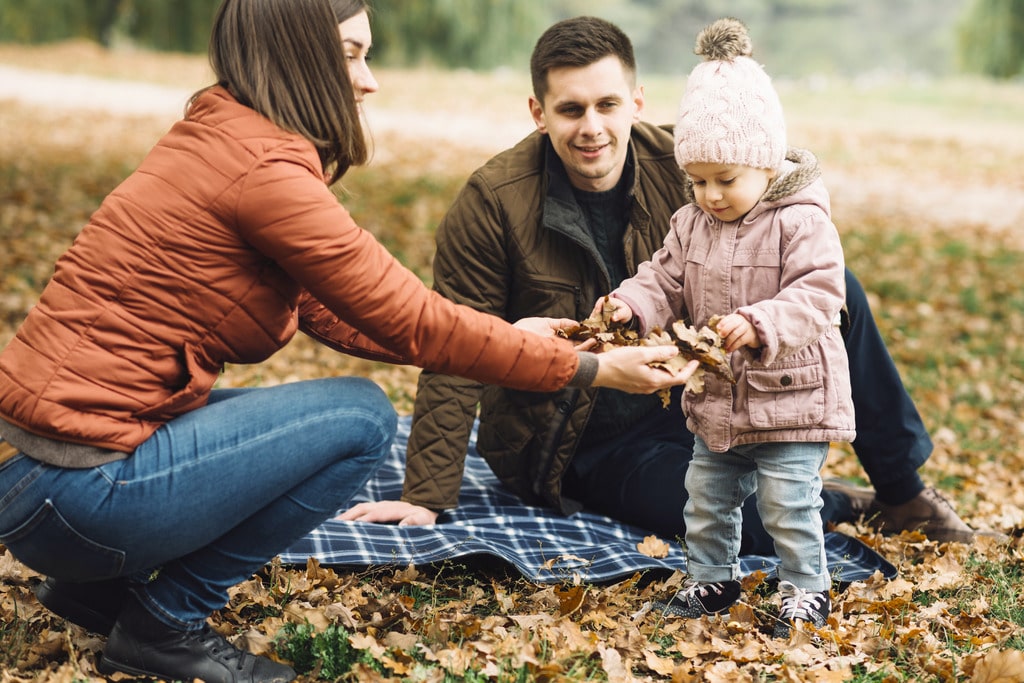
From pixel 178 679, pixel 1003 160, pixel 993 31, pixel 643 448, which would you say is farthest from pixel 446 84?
pixel 178 679

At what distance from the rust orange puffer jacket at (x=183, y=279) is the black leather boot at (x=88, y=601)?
21.1 inches

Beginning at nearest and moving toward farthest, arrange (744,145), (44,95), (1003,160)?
1. (744,145)
2. (1003,160)
3. (44,95)

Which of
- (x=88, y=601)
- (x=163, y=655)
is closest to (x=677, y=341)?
(x=163, y=655)

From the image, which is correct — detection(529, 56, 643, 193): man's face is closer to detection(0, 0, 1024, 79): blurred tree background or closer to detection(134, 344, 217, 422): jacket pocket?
detection(0, 0, 1024, 79): blurred tree background

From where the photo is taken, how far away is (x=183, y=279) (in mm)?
2336

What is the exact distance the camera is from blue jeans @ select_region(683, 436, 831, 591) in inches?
115

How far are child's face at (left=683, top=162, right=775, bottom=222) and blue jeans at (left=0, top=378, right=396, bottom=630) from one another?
40.0 inches

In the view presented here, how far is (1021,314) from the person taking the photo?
7648 mm

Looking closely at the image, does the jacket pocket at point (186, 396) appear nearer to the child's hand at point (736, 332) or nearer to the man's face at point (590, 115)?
the child's hand at point (736, 332)

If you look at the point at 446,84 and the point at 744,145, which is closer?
the point at 744,145

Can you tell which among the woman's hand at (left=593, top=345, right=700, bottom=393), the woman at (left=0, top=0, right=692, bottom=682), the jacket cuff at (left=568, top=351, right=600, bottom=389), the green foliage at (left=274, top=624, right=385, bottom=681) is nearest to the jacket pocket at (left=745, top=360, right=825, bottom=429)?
the woman's hand at (left=593, top=345, right=700, bottom=393)

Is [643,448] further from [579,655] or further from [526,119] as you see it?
[526,119]

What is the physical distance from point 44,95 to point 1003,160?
14.3 meters

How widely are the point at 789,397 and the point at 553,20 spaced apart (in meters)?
24.2
